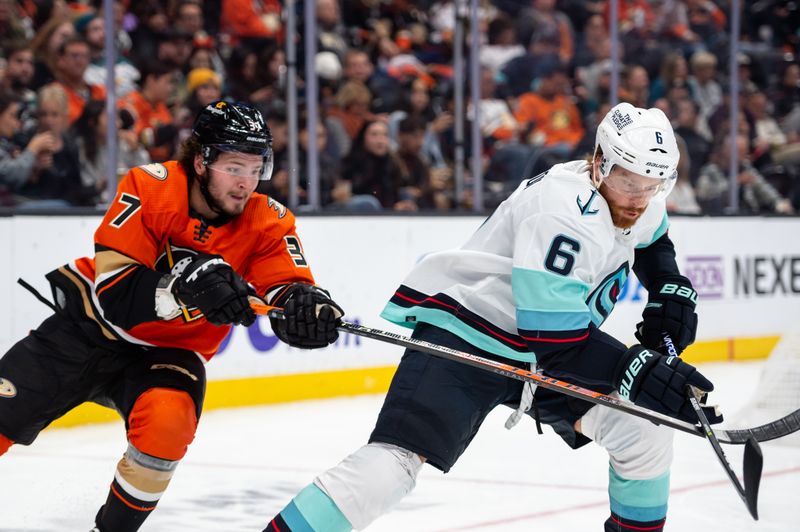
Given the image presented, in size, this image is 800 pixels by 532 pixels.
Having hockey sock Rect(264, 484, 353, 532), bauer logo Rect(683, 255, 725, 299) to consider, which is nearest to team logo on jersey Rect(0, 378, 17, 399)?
hockey sock Rect(264, 484, 353, 532)

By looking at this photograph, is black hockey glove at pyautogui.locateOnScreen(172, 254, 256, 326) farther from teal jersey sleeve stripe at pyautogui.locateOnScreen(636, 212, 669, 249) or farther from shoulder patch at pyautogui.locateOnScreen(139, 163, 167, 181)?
teal jersey sleeve stripe at pyautogui.locateOnScreen(636, 212, 669, 249)

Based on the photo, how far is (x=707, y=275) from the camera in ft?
21.4

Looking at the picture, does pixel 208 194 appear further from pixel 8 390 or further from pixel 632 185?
pixel 632 185

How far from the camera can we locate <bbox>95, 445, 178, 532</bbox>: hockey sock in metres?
2.41

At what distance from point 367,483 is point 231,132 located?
2.87ft

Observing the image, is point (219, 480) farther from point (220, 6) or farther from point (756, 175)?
point (756, 175)

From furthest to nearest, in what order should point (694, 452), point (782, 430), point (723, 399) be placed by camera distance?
point (723, 399), point (694, 452), point (782, 430)

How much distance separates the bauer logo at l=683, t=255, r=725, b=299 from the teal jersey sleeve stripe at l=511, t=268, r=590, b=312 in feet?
14.8

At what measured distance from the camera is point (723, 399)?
5160mm

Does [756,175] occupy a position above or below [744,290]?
above

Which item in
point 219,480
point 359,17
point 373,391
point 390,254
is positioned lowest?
point 373,391

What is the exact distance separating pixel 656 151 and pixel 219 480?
200 cm

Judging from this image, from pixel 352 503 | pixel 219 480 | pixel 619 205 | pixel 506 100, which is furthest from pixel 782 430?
pixel 506 100

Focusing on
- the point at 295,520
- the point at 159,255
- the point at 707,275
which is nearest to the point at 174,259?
the point at 159,255
